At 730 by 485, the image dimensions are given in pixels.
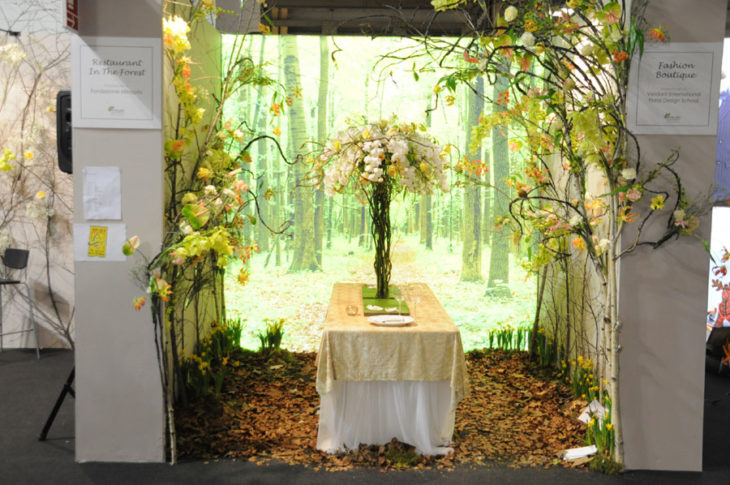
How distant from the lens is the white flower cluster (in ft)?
12.2

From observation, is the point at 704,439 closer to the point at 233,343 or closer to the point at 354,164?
the point at 354,164

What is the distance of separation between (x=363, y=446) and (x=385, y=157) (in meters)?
1.64

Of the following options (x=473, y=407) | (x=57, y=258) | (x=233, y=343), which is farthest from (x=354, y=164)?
(x=57, y=258)

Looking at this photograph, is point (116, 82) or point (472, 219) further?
point (472, 219)

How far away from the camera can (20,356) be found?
18.0ft

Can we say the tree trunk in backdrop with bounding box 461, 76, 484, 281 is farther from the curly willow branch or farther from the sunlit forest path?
the curly willow branch

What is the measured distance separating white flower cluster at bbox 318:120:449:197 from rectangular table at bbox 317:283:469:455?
81 cm

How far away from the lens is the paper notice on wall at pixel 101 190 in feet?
10.9

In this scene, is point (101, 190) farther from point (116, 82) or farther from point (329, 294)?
point (329, 294)

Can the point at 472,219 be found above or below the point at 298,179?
below

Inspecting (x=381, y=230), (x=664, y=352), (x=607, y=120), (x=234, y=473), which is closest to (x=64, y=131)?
(x=381, y=230)

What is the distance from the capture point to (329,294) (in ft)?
18.2

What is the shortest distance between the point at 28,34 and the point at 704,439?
19.4ft

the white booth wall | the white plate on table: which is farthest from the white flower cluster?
the white booth wall
